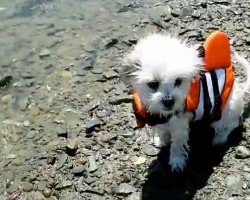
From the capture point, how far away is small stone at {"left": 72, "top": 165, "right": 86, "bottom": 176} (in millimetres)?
4020

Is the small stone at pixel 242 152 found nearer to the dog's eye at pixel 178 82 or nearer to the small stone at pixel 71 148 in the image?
the dog's eye at pixel 178 82

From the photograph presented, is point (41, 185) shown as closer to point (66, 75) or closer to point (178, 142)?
point (178, 142)

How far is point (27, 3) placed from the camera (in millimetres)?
5836

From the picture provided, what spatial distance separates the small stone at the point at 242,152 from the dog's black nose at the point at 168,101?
88cm

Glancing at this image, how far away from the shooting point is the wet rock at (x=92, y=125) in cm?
434

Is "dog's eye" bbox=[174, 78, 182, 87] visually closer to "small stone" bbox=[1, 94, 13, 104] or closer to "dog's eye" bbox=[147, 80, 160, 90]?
"dog's eye" bbox=[147, 80, 160, 90]

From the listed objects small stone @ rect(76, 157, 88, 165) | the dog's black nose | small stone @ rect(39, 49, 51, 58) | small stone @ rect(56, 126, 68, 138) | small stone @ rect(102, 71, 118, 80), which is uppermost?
the dog's black nose

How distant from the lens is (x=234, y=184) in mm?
3834

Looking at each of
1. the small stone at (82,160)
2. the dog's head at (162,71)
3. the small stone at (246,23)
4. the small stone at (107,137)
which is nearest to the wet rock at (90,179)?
the small stone at (82,160)

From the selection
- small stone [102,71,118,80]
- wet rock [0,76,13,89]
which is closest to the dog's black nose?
small stone [102,71,118,80]

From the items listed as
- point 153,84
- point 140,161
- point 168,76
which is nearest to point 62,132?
point 140,161

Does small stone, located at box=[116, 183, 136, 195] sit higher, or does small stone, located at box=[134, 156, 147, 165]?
small stone, located at box=[134, 156, 147, 165]

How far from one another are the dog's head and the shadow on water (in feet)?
2.02

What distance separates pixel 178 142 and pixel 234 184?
1.54 feet
